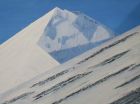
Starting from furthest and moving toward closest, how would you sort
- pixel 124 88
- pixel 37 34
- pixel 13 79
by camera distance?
pixel 37 34 < pixel 13 79 < pixel 124 88

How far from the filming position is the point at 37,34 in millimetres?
5559

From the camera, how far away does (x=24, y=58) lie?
491cm

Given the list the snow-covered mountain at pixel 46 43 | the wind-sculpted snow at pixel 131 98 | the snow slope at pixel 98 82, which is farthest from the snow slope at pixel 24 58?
the wind-sculpted snow at pixel 131 98

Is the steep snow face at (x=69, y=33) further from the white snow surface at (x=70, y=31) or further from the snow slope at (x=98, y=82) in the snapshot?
the snow slope at (x=98, y=82)

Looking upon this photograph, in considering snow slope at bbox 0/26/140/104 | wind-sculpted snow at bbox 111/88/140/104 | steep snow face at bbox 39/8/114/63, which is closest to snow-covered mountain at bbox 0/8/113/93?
steep snow face at bbox 39/8/114/63

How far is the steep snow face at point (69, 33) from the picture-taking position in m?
5.79

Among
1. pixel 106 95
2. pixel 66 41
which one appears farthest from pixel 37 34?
pixel 106 95

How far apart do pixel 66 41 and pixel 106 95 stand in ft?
17.9

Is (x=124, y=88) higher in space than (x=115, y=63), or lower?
lower

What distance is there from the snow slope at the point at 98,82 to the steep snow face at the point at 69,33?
4168 millimetres

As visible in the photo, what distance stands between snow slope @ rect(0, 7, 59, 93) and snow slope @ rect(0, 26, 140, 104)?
120 inches

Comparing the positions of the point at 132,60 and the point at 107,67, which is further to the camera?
the point at 107,67

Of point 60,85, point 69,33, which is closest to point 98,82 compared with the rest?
point 60,85

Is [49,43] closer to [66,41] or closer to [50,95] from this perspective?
[66,41]
